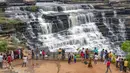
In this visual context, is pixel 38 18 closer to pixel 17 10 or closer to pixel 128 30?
pixel 17 10

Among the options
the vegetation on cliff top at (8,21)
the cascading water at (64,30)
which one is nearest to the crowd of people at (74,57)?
the cascading water at (64,30)

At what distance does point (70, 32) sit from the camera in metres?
39.6

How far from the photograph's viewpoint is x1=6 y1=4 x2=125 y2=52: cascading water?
120 ft

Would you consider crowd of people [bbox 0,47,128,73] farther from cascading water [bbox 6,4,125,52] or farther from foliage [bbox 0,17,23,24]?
foliage [bbox 0,17,23,24]

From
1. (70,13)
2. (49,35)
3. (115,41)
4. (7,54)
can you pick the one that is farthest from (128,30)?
(7,54)

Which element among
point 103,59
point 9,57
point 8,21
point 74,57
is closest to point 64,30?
point 8,21

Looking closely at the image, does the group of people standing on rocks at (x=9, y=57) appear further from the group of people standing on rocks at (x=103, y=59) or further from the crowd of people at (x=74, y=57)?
the group of people standing on rocks at (x=103, y=59)

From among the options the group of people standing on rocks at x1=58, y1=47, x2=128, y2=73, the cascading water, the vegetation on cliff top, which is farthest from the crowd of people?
the vegetation on cliff top

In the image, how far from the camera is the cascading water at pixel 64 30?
36625 millimetres

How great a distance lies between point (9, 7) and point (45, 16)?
24.4 feet

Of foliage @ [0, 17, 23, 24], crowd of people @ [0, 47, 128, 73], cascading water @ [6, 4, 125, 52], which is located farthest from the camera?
cascading water @ [6, 4, 125, 52]

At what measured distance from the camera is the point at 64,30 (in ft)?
131

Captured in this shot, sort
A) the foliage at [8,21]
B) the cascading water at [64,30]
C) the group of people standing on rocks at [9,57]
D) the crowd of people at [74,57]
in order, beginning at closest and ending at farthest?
the group of people standing on rocks at [9,57]
the crowd of people at [74,57]
the foliage at [8,21]
the cascading water at [64,30]

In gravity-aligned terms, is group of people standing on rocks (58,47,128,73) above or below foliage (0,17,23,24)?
below
